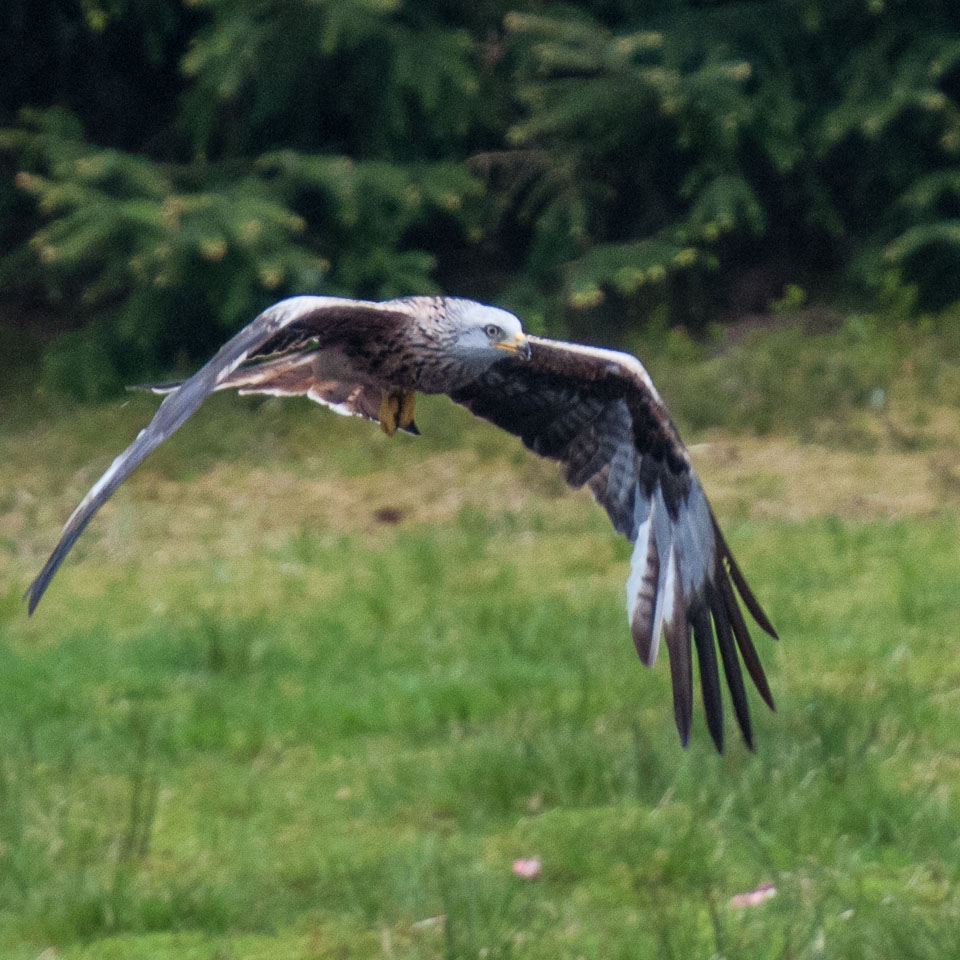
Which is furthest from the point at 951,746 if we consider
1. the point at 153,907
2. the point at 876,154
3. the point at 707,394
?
the point at 876,154

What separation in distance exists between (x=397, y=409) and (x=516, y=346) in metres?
0.38

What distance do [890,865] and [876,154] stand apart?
7319 millimetres

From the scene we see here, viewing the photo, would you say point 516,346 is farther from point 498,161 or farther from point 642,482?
point 498,161

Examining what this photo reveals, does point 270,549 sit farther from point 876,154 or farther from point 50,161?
point 876,154

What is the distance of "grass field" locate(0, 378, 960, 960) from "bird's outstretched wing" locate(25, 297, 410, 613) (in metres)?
1.17

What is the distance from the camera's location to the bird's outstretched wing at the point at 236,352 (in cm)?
266

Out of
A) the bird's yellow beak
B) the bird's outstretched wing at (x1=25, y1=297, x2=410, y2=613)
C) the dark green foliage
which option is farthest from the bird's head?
the dark green foliage

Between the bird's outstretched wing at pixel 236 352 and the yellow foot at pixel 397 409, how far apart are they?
214 millimetres

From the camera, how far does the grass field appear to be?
3.64 metres

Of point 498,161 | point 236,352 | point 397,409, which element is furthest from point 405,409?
point 498,161

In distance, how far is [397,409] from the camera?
409 centimetres

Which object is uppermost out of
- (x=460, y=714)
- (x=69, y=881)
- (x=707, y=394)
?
(x=69, y=881)

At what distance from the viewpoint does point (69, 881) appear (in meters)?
3.75

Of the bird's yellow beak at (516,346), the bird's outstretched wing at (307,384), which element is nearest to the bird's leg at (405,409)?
the bird's outstretched wing at (307,384)
